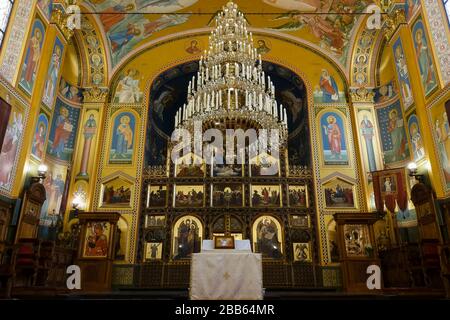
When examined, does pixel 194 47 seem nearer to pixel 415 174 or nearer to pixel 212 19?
pixel 212 19

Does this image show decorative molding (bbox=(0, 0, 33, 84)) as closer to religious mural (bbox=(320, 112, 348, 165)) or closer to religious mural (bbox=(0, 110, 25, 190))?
religious mural (bbox=(0, 110, 25, 190))

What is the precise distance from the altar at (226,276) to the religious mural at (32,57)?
716cm

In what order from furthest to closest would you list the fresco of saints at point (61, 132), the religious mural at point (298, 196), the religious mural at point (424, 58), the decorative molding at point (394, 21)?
the religious mural at point (298, 196) < the fresco of saints at point (61, 132) < the decorative molding at point (394, 21) < the religious mural at point (424, 58)

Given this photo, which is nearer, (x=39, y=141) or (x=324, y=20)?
(x=39, y=141)

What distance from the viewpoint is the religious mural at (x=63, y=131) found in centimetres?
1290

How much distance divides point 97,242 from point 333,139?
10.6 metres

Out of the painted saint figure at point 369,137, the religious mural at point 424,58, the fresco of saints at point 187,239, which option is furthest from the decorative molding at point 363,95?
the fresco of saints at point 187,239

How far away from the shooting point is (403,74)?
11.1m

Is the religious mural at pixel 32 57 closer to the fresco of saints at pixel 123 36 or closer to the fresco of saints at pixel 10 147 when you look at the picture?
the fresco of saints at pixel 10 147

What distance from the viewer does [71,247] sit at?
38.6ft

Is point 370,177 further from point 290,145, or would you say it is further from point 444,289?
point 444,289

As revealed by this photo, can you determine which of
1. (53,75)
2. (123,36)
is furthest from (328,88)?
(53,75)

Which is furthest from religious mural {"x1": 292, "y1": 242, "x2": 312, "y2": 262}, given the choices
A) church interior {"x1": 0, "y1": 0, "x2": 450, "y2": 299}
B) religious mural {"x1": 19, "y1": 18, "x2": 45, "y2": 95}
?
religious mural {"x1": 19, "y1": 18, "x2": 45, "y2": 95}

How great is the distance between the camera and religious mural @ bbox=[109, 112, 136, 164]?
14.2 metres
